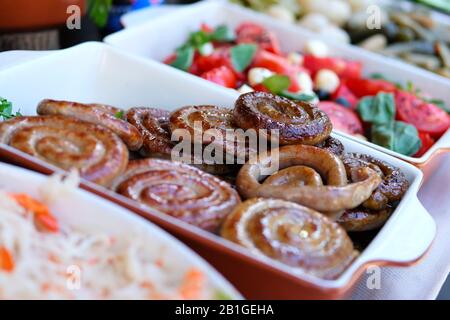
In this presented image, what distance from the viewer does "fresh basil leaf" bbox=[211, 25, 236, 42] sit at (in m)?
3.23

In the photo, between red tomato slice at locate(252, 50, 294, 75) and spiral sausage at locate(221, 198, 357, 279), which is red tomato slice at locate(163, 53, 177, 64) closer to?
red tomato slice at locate(252, 50, 294, 75)

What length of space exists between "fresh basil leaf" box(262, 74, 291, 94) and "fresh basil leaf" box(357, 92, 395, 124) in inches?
15.3

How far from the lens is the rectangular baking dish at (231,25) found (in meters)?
3.06

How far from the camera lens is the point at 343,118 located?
8.90ft

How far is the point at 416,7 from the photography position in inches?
170

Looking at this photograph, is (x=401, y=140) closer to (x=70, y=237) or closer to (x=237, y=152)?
(x=237, y=152)

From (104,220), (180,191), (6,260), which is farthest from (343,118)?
(6,260)

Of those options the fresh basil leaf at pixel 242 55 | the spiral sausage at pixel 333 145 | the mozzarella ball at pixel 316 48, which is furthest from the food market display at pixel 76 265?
the mozzarella ball at pixel 316 48

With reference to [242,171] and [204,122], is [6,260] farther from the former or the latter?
[204,122]

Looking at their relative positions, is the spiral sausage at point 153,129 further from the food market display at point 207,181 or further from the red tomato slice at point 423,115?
the red tomato slice at point 423,115

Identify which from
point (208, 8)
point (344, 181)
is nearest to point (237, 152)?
point (344, 181)

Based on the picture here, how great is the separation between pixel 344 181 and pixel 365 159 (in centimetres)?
32

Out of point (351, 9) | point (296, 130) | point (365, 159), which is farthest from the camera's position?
point (351, 9)

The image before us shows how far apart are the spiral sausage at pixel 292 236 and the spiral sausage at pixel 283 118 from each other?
0.33m
